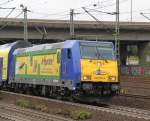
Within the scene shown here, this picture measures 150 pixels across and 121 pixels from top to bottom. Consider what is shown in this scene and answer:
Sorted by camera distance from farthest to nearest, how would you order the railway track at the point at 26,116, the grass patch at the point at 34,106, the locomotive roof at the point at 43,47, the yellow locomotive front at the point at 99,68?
the locomotive roof at the point at 43,47
the yellow locomotive front at the point at 99,68
the grass patch at the point at 34,106
the railway track at the point at 26,116

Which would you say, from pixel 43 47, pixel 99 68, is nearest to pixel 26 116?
pixel 99 68

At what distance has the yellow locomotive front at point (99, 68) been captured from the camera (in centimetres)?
2303

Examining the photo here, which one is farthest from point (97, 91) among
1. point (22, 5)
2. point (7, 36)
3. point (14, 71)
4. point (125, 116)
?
point (7, 36)

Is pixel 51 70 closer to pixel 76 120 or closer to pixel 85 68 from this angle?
pixel 85 68

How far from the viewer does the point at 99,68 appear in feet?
77.0

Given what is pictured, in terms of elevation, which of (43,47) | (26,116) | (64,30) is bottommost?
(26,116)

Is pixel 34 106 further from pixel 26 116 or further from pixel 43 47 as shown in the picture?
pixel 43 47

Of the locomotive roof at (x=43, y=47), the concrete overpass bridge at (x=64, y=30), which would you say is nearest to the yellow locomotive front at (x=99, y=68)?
the locomotive roof at (x=43, y=47)

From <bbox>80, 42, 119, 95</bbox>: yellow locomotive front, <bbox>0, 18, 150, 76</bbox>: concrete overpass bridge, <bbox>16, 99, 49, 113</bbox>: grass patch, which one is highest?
<bbox>0, 18, 150, 76</bbox>: concrete overpass bridge

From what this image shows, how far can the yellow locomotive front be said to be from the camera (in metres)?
23.0

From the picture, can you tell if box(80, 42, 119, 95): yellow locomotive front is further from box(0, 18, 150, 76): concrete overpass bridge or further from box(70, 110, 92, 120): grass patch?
box(0, 18, 150, 76): concrete overpass bridge

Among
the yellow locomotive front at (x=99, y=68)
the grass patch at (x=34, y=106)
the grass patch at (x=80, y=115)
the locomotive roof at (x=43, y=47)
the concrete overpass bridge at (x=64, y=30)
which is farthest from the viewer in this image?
the concrete overpass bridge at (x=64, y=30)

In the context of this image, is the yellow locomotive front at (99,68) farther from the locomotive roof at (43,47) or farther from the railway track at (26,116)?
the railway track at (26,116)

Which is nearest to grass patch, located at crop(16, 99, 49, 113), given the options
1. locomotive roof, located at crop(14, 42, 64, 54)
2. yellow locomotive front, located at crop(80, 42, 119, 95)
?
yellow locomotive front, located at crop(80, 42, 119, 95)
